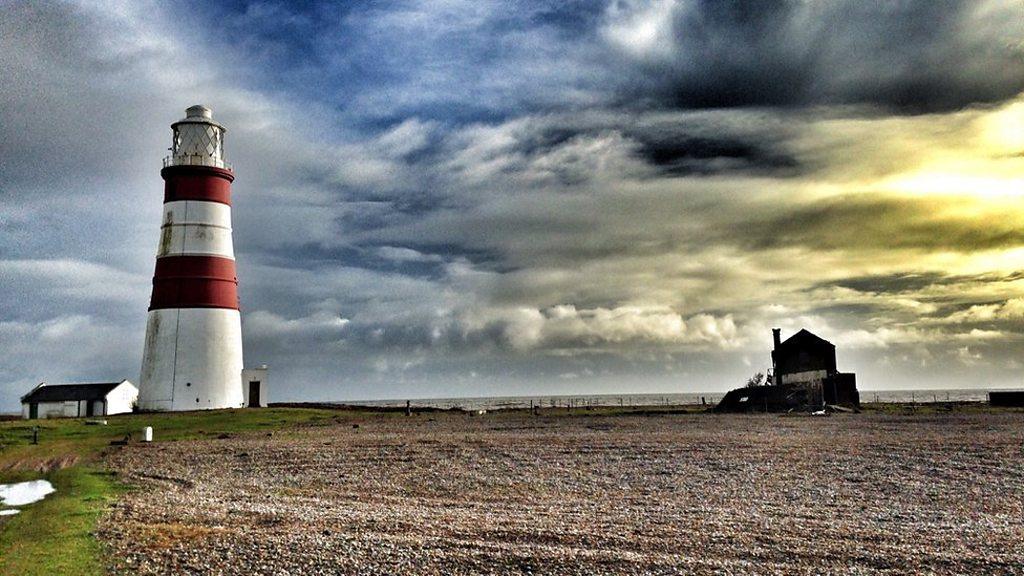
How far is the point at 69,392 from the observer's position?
2479 inches

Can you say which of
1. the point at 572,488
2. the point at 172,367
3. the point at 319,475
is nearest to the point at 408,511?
the point at 572,488

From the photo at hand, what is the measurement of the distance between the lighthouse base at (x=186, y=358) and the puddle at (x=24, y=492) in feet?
88.7

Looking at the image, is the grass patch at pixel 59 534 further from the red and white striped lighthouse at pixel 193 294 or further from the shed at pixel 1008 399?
the shed at pixel 1008 399

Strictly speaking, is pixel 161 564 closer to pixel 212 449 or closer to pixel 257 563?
pixel 257 563

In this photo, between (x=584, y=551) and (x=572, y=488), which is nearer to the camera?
(x=584, y=551)

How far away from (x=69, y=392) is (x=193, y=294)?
20.5 metres

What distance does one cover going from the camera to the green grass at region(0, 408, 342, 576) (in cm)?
1395

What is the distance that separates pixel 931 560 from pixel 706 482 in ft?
33.2

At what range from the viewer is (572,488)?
2305 cm

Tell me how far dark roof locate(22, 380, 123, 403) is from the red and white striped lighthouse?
10.7m

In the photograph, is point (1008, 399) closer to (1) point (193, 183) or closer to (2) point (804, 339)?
(2) point (804, 339)

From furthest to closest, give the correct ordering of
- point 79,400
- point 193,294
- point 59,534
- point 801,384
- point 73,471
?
1. point 801,384
2. point 79,400
3. point 193,294
4. point 73,471
5. point 59,534

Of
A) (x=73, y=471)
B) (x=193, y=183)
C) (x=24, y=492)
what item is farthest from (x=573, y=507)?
(x=193, y=183)

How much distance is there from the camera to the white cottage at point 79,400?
198 feet
